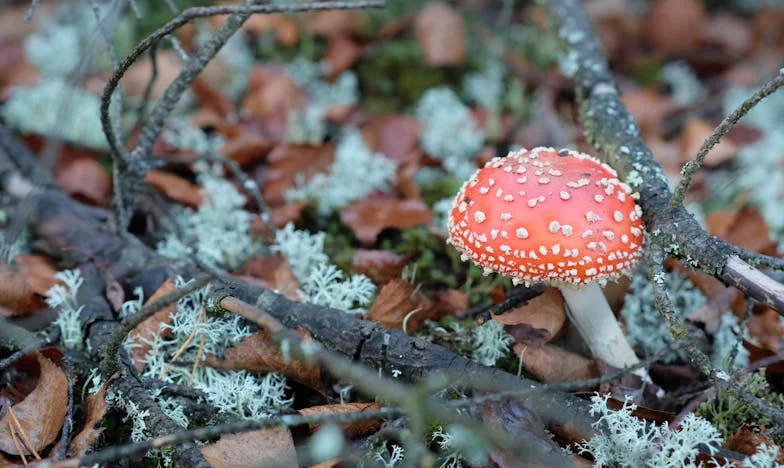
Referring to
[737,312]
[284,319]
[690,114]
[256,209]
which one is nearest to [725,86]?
[690,114]

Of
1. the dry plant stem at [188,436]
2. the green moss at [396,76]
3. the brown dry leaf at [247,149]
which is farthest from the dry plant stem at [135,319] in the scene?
the green moss at [396,76]

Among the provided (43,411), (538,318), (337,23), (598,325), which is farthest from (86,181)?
(598,325)

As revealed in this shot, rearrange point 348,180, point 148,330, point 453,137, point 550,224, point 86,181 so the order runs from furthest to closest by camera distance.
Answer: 1. point 453,137
2. point 348,180
3. point 86,181
4. point 148,330
5. point 550,224

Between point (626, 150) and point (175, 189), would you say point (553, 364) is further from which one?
point (175, 189)

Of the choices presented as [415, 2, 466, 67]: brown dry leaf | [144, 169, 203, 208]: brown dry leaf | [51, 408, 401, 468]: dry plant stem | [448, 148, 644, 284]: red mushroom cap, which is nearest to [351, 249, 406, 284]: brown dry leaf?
[448, 148, 644, 284]: red mushroom cap

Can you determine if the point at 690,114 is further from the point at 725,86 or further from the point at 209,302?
the point at 209,302

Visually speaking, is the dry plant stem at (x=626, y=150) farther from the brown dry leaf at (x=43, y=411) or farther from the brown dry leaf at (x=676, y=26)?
the brown dry leaf at (x=43, y=411)
